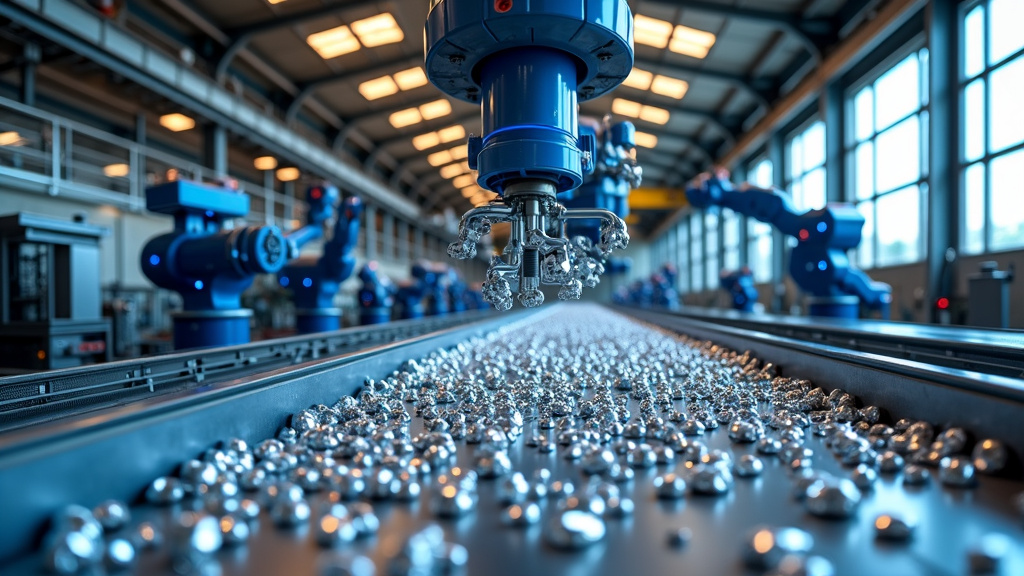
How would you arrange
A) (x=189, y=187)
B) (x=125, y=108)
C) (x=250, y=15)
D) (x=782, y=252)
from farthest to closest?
(x=782, y=252) → (x=125, y=108) → (x=250, y=15) → (x=189, y=187)

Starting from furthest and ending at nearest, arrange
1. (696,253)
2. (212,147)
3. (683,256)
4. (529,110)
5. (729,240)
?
(683,256)
(696,253)
(729,240)
(212,147)
(529,110)

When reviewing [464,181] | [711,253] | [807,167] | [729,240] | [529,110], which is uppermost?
[464,181]

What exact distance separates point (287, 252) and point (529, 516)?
2890 millimetres

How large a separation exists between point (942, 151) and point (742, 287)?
2650 mm

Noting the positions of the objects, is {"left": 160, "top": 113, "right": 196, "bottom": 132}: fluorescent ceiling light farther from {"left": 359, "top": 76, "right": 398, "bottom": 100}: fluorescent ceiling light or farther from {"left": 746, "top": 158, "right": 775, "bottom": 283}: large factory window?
{"left": 746, "top": 158, "right": 775, "bottom": 283}: large factory window

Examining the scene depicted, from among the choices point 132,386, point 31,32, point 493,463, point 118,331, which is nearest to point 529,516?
point 493,463

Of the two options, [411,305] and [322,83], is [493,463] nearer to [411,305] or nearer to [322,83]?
[411,305]

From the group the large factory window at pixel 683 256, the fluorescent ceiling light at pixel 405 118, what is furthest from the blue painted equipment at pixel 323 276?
the large factory window at pixel 683 256

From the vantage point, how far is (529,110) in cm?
114

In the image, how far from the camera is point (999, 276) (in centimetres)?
460

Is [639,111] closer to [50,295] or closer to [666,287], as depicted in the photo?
[666,287]

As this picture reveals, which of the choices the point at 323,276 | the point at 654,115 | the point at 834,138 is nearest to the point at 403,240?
the point at 654,115

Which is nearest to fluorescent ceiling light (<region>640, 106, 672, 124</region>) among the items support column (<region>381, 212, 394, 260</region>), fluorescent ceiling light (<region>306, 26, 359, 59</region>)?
fluorescent ceiling light (<region>306, 26, 359, 59</region>)

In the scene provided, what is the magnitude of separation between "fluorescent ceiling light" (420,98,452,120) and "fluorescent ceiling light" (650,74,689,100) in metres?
4.48
